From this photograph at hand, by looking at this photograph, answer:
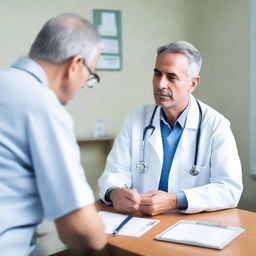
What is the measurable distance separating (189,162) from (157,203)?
37cm

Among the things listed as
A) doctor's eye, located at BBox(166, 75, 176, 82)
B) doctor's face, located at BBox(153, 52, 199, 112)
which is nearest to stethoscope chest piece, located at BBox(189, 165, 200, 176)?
doctor's face, located at BBox(153, 52, 199, 112)

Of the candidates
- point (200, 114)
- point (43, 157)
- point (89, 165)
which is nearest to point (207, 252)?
point (43, 157)

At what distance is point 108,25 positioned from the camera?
119 inches

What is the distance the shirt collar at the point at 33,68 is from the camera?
1.00 metres

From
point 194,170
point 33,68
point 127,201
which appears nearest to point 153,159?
point 194,170

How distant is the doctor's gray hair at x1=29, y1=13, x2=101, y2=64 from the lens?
1.00 meters

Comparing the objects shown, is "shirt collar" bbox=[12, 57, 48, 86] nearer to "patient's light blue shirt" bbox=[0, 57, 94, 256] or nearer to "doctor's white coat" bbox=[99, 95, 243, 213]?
"patient's light blue shirt" bbox=[0, 57, 94, 256]

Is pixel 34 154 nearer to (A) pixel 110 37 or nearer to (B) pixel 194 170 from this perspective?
(B) pixel 194 170

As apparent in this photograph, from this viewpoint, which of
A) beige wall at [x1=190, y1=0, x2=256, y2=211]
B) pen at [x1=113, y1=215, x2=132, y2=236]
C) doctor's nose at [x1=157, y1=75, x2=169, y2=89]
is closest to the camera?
pen at [x1=113, y1=215, x2=132, y2=236]

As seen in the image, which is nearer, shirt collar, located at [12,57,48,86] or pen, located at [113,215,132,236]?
shirt collar, located at [12,57,48,86]

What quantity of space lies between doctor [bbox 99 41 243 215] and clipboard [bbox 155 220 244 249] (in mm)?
273

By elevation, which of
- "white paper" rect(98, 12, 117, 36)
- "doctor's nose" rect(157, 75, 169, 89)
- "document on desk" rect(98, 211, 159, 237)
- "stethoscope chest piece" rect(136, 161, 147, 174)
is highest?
"white paper" rect(98, 12, 117, 36)

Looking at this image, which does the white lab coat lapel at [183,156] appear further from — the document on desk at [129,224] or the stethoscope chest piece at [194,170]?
the document on desk at [129,224]

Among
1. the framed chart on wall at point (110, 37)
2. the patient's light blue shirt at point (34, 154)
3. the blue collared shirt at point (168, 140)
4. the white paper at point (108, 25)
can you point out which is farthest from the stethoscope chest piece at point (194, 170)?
the white paper at point (108, 25)
